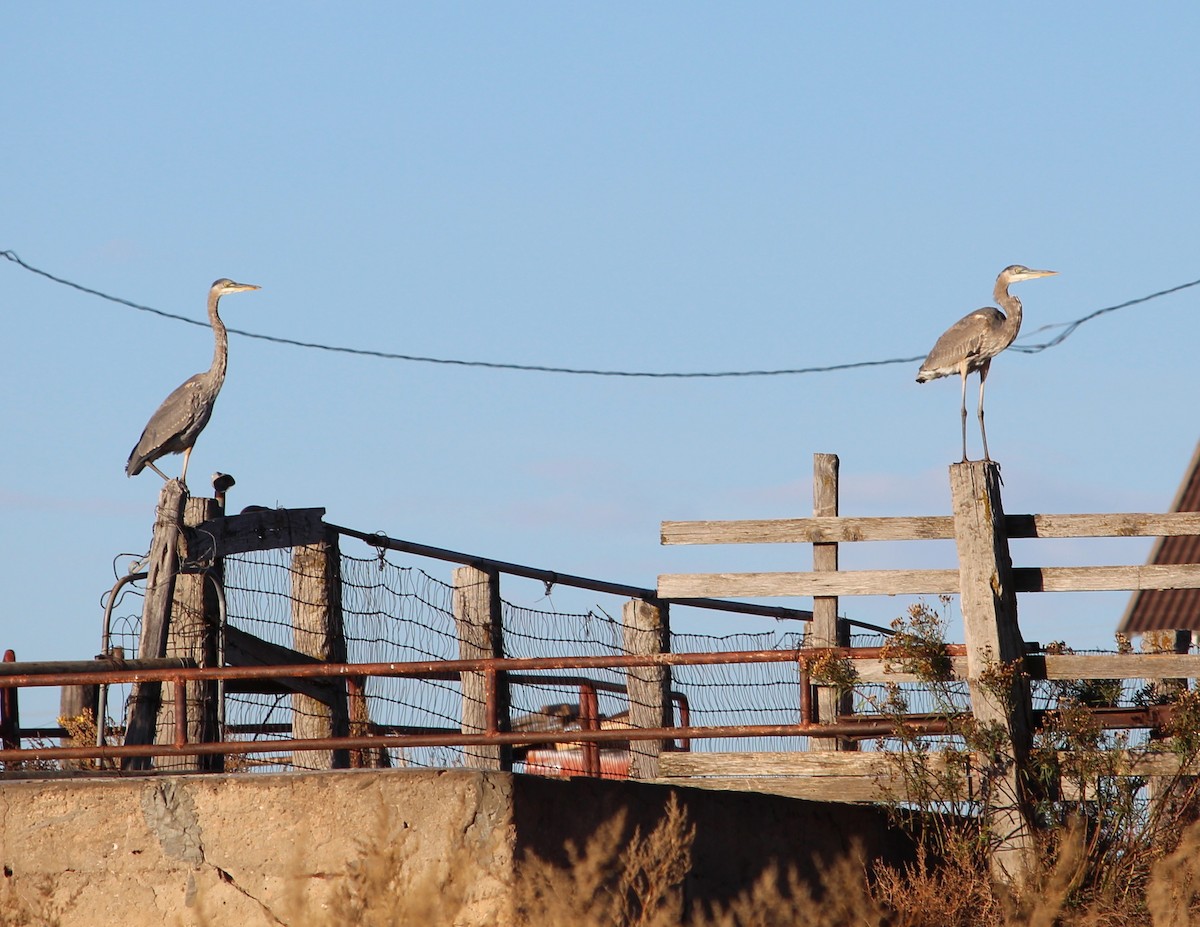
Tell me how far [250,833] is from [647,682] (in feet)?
15.8

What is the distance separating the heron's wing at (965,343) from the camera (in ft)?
39.7

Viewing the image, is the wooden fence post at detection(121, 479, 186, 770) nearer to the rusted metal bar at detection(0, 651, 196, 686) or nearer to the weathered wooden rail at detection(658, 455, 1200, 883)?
the rusted metal bar at detection(0, 651, 196, 686)

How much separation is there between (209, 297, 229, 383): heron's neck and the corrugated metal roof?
42.2 ft

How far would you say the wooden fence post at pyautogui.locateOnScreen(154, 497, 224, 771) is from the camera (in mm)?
9609

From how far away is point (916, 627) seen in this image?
27.1 feet

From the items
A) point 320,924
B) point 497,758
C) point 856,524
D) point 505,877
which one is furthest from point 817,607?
point 320,924

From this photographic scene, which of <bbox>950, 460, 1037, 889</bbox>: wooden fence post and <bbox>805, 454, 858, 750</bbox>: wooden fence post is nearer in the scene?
<bbox>950, 460, 1037, 889</bbox>: wooden fence post

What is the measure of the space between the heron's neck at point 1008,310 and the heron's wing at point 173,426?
19.2 ft

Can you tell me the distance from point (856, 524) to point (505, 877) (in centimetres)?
325

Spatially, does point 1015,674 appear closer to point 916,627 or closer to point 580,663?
point 916,627

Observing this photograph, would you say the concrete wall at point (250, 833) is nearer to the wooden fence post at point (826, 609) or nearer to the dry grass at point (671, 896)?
the dry grass at point (671, 896)

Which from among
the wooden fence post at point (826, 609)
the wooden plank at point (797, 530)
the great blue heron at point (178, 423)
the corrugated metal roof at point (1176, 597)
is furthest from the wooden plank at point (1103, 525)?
the corrugated metal roof at point (1176, 597)

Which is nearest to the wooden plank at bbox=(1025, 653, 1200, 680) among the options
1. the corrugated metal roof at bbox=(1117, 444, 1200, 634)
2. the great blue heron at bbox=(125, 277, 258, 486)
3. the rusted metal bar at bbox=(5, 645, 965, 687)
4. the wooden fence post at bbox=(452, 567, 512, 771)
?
the rusted metal bar at bbox=(5, 645, 965, 687)

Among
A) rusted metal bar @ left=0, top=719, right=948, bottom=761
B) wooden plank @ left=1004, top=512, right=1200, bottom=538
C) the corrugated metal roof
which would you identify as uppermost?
the corrugated metal roof
